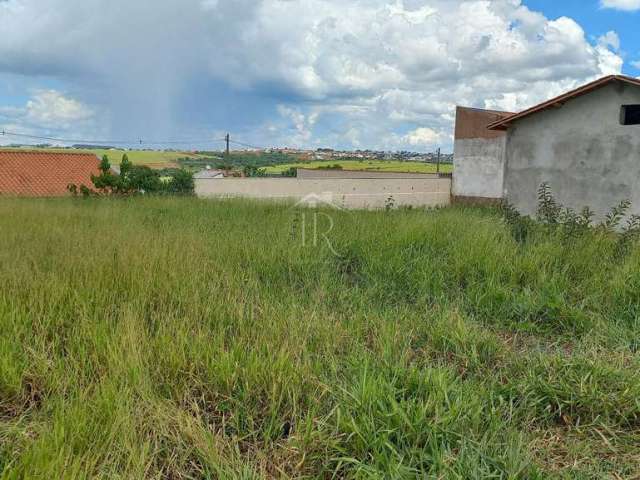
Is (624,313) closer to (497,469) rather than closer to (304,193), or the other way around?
(497,469)

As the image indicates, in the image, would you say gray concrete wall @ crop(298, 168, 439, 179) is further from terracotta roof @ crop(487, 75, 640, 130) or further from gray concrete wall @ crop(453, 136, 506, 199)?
terracotta roof @ crop(487, 75, 640, 130)

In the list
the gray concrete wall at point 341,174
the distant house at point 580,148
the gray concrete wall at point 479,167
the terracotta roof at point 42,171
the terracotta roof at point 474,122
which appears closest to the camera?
the distant house at point 580,148

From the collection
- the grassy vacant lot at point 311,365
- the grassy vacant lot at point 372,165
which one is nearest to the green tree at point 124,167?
the grassy vacant lot at point 311,365

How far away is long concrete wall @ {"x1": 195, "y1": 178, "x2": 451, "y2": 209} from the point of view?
19.4m

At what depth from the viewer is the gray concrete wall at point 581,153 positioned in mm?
10523

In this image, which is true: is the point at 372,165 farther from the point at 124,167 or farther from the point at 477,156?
the point at 124,167

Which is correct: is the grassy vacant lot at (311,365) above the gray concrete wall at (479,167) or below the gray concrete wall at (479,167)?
below

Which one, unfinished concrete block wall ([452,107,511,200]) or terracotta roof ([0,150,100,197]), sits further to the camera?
terracotta roof ([0,150,100,197])

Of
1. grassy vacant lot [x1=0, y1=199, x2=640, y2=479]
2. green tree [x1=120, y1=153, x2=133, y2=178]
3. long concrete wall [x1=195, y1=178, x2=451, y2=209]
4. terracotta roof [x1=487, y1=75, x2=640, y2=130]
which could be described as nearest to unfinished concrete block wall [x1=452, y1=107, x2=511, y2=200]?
long concrete wall [x1=195, y1=178, x2=451, y2=209]

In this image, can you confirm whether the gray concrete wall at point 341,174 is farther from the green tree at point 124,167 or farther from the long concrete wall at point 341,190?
the green tree at point 124,167

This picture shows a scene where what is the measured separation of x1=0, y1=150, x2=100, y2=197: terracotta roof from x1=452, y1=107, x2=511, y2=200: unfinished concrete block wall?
20.4 metres

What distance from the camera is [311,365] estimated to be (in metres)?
2.62

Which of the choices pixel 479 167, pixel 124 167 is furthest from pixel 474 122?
pixel 124 167

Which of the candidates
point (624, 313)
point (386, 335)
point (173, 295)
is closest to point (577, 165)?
point (624, 313)
